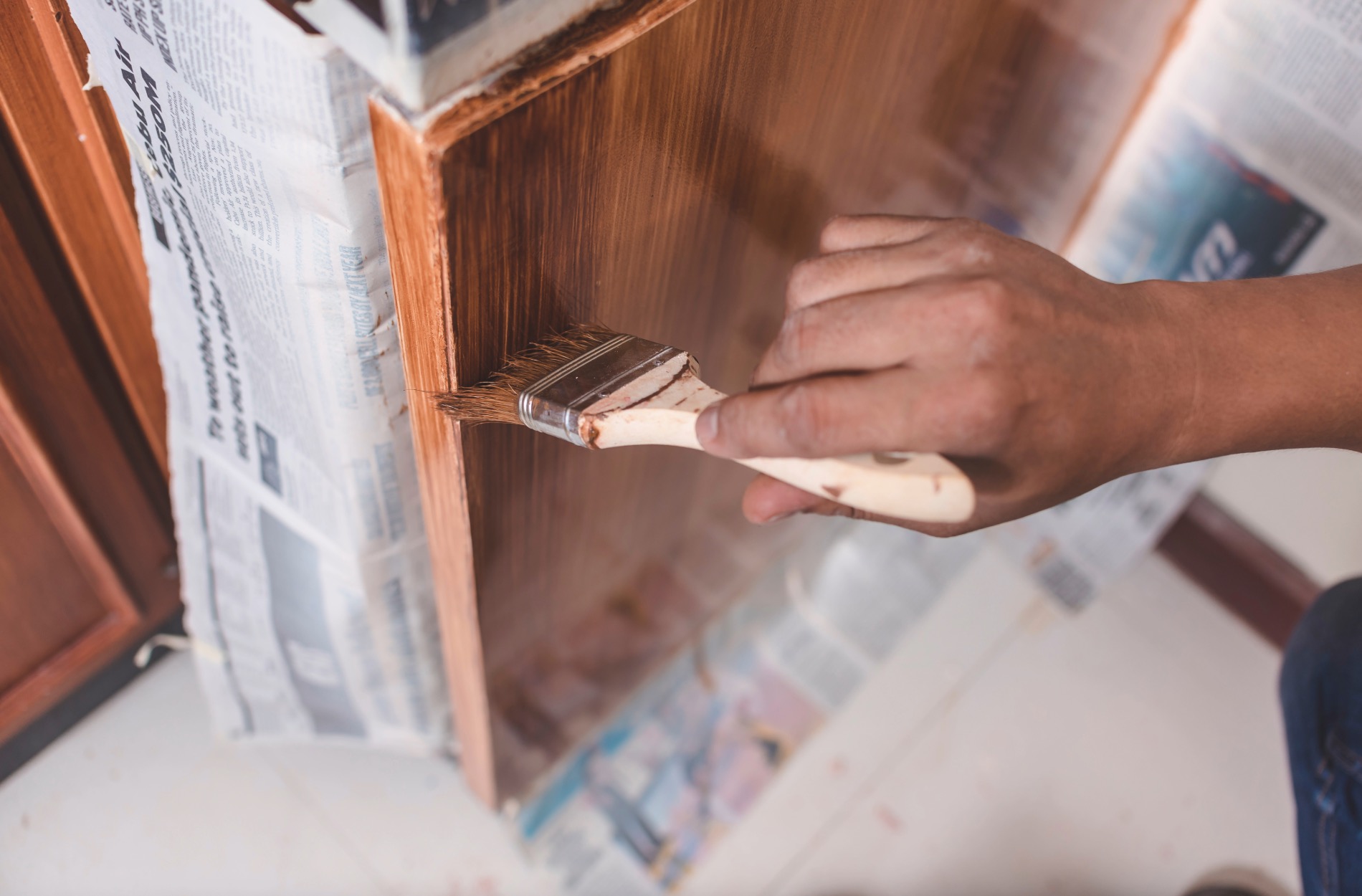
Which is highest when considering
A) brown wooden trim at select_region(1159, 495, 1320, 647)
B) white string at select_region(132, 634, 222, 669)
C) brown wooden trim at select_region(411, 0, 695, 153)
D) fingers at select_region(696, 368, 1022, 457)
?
brown wooden trim at select_region(411, 0, 695, 153)

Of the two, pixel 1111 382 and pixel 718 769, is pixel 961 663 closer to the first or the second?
pixel 718 769

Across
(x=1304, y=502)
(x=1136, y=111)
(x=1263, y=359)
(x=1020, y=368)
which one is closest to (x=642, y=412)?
(x=1020, y=368)

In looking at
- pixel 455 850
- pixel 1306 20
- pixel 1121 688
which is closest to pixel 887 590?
pixel 1121 688

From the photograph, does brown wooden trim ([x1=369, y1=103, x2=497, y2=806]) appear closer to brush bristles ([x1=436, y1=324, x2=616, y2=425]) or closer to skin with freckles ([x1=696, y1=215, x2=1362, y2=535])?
brush bristles ([x1=436, y1=324, x2=616, y2=425])

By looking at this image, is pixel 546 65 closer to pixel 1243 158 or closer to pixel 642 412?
pixel 642 412

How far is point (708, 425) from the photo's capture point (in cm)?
36

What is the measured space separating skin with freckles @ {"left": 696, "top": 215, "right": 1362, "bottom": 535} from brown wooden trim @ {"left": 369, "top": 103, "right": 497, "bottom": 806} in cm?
11

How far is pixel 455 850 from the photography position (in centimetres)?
91

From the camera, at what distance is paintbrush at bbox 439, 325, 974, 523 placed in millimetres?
340

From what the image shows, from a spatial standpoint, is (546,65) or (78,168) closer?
(546,65)

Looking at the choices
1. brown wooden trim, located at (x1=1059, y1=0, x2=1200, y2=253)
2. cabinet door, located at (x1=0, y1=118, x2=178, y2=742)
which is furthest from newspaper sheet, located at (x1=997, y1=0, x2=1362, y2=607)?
cabinet door, located at (x1=0, y1=118, x2=178, y2=742)

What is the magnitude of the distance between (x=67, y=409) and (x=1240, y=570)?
3.69 feet

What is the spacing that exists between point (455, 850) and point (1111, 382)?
76 centimetres

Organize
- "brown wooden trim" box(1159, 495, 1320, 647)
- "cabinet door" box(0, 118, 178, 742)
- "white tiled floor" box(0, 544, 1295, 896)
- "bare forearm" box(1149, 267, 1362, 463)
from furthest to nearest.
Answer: "brown wooden trim" box(1159, 495, 1320, 647)
"white tiled floor" box(0, 544, 1295, 896)
"cabinet door" box(0, 118, 178, 742)
"bare forearm" box(1149, 267, 1362, 463)
